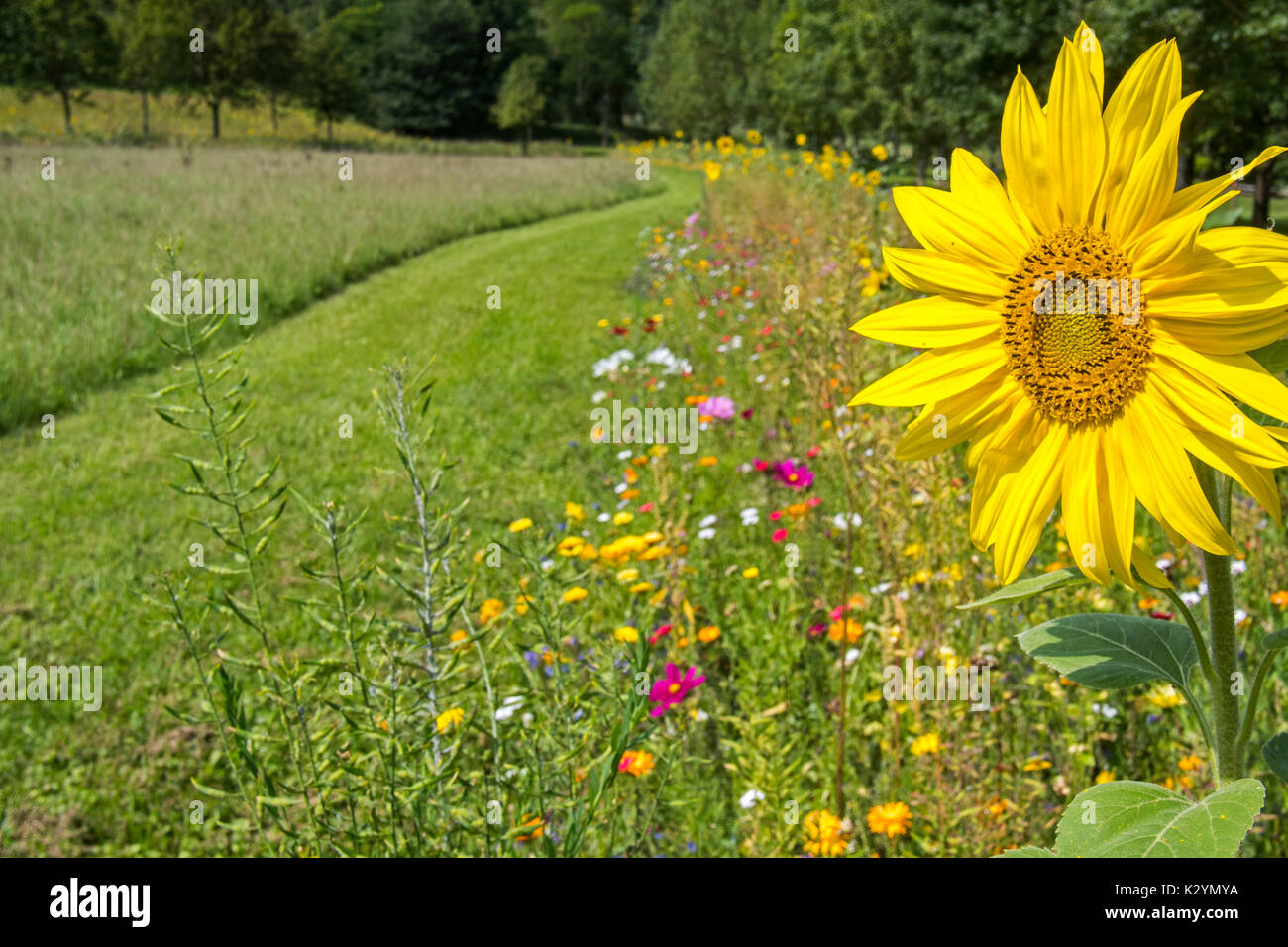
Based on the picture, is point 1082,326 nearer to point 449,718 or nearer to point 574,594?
point 449,718

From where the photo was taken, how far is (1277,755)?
34.1 inches

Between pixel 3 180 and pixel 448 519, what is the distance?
1455cm

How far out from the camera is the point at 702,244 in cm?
985

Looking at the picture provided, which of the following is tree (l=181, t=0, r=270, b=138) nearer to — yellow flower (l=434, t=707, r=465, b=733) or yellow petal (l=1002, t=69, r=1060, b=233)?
yellow flower (l=434, t=707, r=465, b=733)

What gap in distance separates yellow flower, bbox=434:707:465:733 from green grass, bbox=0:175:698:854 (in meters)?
0.39

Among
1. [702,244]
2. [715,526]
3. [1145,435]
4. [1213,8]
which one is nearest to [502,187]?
[702,244]

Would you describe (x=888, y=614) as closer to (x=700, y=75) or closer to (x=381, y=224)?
(x=381, y=224)

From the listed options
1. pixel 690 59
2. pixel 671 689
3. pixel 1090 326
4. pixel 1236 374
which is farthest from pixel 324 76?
pixel 1236 374

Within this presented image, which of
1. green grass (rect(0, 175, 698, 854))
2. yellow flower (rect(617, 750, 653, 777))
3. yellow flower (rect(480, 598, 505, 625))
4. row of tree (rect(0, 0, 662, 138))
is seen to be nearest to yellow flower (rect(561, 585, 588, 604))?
yellow flower (rect(480, 598, 505, 625))

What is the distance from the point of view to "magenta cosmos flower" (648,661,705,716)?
2.21 m

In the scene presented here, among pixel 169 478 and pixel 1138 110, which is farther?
pixel 169 478

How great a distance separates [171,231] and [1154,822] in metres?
11.4

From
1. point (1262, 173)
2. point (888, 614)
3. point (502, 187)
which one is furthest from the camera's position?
point (502, 187)

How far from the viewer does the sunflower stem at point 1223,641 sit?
2.67 feet
